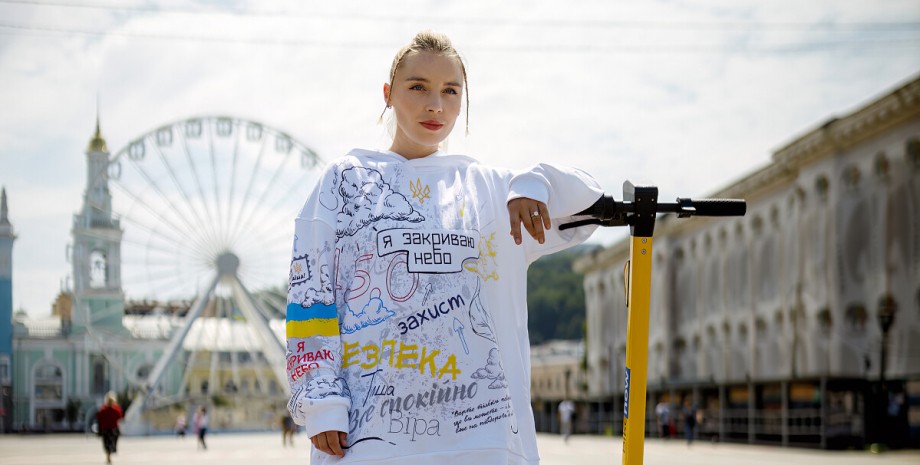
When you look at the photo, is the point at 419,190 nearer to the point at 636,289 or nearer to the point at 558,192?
the point at 558,192

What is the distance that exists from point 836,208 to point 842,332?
12.0ft

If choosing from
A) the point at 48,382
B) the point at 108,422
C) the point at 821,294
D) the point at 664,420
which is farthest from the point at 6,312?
the point at 108,422

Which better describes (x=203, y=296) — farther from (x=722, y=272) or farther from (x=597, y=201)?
(x=597, y=201)

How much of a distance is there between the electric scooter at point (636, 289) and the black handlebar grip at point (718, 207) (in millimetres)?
155

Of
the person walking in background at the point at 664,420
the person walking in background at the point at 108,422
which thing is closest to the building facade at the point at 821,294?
the person walking in background at the point at 664,420

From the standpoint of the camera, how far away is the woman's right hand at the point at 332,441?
99.6 inches

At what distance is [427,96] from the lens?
2.81 metres

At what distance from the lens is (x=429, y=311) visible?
2580 mm

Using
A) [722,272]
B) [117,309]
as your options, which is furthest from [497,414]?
[117,309]

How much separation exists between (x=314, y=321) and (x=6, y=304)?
82.6 meters

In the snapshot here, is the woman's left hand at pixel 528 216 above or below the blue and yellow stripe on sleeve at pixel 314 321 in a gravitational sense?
above

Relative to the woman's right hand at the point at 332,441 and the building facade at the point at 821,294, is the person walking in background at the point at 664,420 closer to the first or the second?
the building facade at the point at 821,294

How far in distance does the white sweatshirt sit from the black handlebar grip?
269 millimetres

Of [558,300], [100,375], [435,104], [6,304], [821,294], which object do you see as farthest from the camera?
[558,300]
